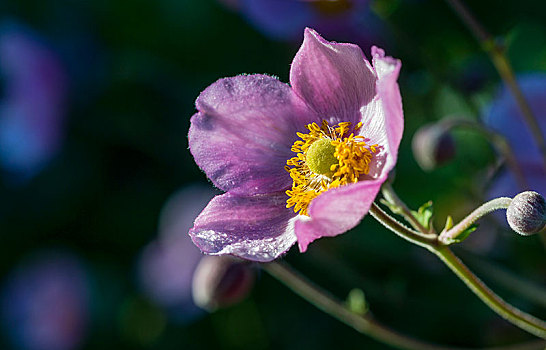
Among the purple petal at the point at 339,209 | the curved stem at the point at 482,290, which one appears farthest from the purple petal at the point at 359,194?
the curved stem at the point at 482,290

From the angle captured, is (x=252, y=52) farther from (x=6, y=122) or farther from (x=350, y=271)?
(x=6, y=122)

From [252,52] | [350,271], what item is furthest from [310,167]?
[252,52]

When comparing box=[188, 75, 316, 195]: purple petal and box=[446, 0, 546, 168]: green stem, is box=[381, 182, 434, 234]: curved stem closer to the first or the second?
box=[188, 75, 316, 195]: purple petal

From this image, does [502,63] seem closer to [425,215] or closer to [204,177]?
[425,215]

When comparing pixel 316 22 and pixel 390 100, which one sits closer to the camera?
pixel 390 100

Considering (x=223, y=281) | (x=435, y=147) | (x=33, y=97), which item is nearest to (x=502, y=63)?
(x=435, y=147)

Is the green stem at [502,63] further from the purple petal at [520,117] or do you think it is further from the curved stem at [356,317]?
the curved stem at [356,317]

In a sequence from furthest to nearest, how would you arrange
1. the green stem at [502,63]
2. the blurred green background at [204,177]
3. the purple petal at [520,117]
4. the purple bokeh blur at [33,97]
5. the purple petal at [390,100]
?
the purple bokeh blur at [33,97], the blurred green background at [204,177], the purple petal at [520,117], the green stem at [502,63], the purple petal at [390,100]

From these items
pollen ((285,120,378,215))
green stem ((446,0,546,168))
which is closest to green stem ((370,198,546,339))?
pollen ((285,120,378,215))
